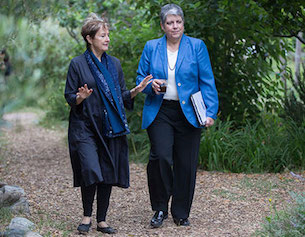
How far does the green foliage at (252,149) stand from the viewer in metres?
6.78

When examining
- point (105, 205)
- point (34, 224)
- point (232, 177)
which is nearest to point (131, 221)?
point (105, 205)

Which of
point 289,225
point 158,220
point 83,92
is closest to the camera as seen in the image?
point 289,225

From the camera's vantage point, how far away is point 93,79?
4.33 m

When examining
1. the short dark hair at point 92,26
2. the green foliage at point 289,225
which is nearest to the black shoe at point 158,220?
the green foliage at point 289,225

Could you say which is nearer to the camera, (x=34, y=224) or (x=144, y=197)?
(x=34, y=224)

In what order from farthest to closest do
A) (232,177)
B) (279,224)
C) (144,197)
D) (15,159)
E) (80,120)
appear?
(15,159) < (232,177) < (144,197) < (80,120) < (279,224)

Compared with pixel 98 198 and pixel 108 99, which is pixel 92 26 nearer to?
pixel 108 99

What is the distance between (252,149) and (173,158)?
2.43 metres

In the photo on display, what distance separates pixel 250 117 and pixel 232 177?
60.6 inches

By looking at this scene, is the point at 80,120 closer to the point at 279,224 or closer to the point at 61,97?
the point at 279,224

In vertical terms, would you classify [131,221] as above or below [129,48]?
below

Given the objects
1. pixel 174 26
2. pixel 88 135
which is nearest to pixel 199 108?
pixel 174 26

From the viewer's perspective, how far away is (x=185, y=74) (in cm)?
454

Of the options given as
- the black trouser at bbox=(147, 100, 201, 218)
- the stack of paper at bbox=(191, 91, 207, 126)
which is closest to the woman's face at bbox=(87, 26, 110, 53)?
the black trouser at bbox=(147, 100, 201, 218)
